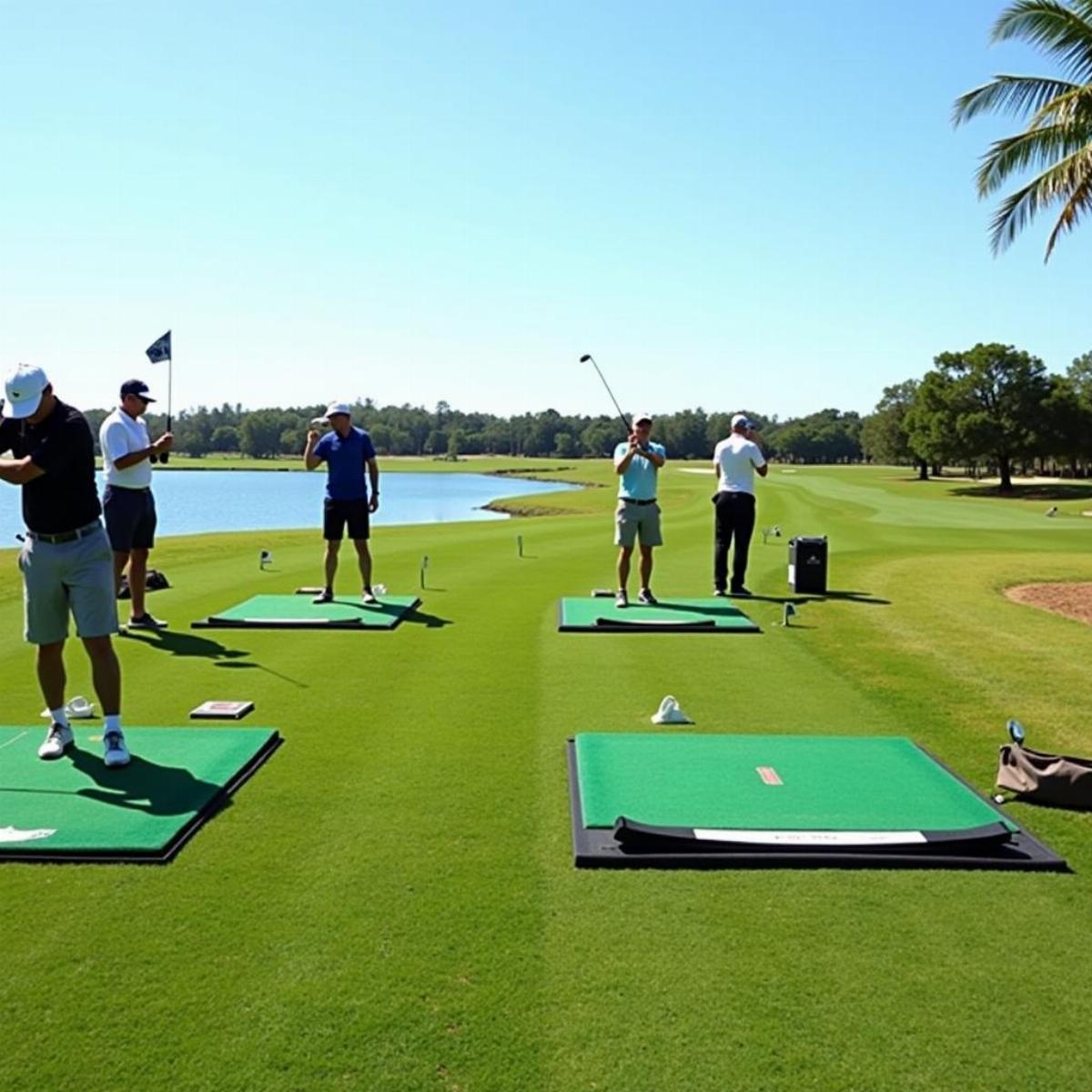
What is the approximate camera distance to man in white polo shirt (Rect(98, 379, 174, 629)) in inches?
387

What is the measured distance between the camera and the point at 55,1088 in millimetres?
3113

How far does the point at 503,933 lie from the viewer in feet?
13.4

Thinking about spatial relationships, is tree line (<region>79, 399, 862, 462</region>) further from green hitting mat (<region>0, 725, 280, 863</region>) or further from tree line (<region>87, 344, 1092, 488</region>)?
green hitting mat (<region>0, 725, 280, 863</region>)

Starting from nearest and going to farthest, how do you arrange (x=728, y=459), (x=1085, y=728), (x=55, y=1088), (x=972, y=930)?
(x=55, y=1088) < (x=972, y=930) < (x=1085, y=728) < (x=728, y=459)

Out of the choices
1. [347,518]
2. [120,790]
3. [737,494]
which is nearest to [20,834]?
[120,790]

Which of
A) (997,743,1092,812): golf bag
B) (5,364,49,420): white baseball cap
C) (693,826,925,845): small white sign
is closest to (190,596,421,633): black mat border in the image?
(5,364,49,420): white baseball cap

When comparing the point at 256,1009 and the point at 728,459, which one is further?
the point at 728,459

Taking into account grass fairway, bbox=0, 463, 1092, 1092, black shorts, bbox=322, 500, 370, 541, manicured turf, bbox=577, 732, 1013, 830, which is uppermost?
black shorts, bbox=322, 500, 370, 541

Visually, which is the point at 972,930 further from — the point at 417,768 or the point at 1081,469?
the point at 1081,469

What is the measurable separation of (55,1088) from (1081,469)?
110093mm

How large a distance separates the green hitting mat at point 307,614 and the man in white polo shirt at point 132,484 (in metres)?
0.71

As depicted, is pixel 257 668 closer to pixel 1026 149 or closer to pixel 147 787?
pixel 147 787

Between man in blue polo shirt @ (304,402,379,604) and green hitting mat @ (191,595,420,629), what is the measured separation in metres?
→ 0.28

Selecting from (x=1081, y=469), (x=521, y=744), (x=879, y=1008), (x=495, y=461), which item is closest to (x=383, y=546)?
(x=521, y=744)
